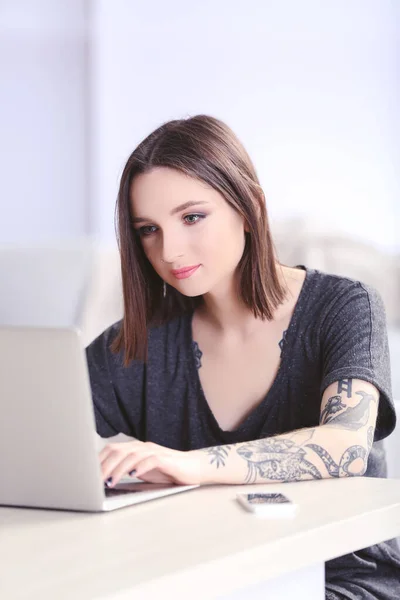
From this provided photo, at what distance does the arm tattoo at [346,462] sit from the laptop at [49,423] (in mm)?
278

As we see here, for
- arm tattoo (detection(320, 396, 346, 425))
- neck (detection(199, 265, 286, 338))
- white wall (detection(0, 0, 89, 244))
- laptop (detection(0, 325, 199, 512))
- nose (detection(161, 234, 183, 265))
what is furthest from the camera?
white wall (detection(0, 0, 89, 244))

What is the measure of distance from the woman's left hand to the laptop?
0.06 m

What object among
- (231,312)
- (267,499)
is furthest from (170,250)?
(267,499)

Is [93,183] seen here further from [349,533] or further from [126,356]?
[349,533]

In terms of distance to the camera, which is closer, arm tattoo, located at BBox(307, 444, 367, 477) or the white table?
the white table

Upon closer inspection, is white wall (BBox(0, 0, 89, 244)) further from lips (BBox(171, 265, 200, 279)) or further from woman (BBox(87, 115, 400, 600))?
lips (BBox(171, 265, 200, 279))

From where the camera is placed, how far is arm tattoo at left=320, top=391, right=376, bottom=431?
1215mm

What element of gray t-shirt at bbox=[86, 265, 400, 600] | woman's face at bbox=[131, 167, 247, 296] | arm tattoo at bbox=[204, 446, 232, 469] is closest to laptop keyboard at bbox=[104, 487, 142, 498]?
arm tattoo at bbox=[204, 446, 232, 469]

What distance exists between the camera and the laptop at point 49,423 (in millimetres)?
877

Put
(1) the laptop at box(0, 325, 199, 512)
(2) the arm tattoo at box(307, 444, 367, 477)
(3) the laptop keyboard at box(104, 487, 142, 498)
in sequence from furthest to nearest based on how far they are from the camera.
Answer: (2) the arm tattoo at box(307, 444, 367, 477) < (3) the laptop keyboard at box(104, 487, 142, 498) < (1) the laptop at box(0, 325, 199, 512)

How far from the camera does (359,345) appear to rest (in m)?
1.35

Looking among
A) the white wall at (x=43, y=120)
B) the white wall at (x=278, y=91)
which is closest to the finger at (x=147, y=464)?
the white wall at (x=278, y=91)

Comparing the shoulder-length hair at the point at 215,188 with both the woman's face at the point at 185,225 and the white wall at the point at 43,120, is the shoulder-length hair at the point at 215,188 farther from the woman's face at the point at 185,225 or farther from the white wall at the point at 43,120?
the white wall at the point at 43,120

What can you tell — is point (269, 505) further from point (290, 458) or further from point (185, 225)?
point (185, 225)
